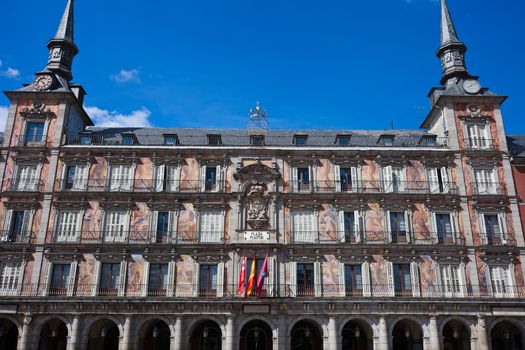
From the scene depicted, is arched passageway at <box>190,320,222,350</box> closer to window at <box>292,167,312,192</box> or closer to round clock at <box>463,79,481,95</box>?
window at <box>292,167,312,192</box>

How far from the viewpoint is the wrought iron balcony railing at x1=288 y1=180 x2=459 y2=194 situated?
123 ft

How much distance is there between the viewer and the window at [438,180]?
3772cm

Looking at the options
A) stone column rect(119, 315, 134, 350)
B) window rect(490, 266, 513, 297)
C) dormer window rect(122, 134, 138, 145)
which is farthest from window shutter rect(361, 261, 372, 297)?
dormer window rect(122, 134, 138, 145)

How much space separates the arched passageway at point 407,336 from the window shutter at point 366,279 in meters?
3.86

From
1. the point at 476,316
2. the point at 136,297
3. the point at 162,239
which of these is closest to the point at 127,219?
the point at 162,239

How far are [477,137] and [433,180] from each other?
Result: 208 inches

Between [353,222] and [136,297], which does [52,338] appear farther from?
[353,222]

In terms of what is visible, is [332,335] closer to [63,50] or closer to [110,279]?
[110,279]

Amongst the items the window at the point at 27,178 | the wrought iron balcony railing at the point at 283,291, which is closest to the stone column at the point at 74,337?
the wrought iron balcony railing at the point at 283,291

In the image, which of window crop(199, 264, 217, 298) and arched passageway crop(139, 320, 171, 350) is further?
arched passageway crop(139, 320, 171, 350)

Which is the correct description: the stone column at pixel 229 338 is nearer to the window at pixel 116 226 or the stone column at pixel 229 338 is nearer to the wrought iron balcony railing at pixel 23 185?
the window at pixel 116 226

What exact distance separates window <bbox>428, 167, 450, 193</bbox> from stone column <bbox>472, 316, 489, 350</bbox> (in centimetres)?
963

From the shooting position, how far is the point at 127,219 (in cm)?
3650

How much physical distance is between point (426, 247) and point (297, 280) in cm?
973
